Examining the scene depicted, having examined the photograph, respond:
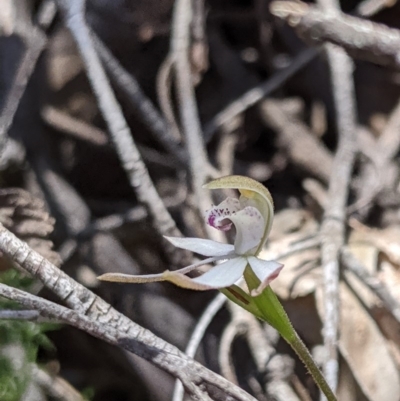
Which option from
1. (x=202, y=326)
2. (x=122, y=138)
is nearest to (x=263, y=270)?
(x=202, y=326)

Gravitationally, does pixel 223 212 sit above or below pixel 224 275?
above

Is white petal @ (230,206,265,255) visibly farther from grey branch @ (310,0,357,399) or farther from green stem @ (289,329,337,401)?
grey branch @ (310,0,357,399)

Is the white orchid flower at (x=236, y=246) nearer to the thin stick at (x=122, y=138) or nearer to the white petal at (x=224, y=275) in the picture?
the white petal at (x=224, y=275)

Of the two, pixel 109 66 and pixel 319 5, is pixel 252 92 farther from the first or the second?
pixel 109 66

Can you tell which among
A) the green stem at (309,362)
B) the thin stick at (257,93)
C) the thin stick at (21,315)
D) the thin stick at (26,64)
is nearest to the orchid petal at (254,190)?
the green stem at (309,362)

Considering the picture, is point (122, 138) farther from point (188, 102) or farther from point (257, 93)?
point (257, 93)

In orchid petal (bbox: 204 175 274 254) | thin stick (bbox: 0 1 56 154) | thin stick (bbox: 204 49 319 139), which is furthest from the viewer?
thin stick (bbox: 204 49 319 139)

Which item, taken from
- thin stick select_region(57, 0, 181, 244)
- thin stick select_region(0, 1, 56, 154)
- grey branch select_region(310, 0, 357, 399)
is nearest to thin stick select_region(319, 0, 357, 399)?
grey branch select_region(310, 0, 357, 399)
